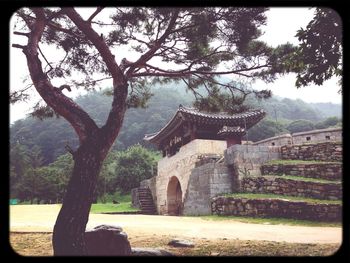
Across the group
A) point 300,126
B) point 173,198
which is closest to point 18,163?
point 173,198

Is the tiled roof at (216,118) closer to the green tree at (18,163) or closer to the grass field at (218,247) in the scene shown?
the grass field at (218,247)

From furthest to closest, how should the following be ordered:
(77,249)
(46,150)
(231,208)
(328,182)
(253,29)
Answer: (46,150) → (231,208) → (328,182) → (253,29) → (77,249)

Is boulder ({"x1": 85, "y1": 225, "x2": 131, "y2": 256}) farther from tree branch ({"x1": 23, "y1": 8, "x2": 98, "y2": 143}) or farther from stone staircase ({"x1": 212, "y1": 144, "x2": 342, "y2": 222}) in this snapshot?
stone staircase ({"x1": 212, "y1": 144, "x2": 342, "y2": 222})

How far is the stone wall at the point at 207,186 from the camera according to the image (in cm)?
1291

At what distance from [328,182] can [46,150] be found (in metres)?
37.3

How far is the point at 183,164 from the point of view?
17.3m

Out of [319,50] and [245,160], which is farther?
[245,160]

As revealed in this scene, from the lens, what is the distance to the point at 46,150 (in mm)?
41375

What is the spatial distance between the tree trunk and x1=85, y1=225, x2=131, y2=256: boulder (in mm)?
744

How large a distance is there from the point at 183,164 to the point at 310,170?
7.10m

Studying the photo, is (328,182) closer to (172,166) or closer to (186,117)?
(186,117)

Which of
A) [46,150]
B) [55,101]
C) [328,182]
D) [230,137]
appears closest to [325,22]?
[55,101]

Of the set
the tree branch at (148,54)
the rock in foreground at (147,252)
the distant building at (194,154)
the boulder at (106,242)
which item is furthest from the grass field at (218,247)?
the distant building at (194,154)

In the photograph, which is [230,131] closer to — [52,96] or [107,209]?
[107,209]
